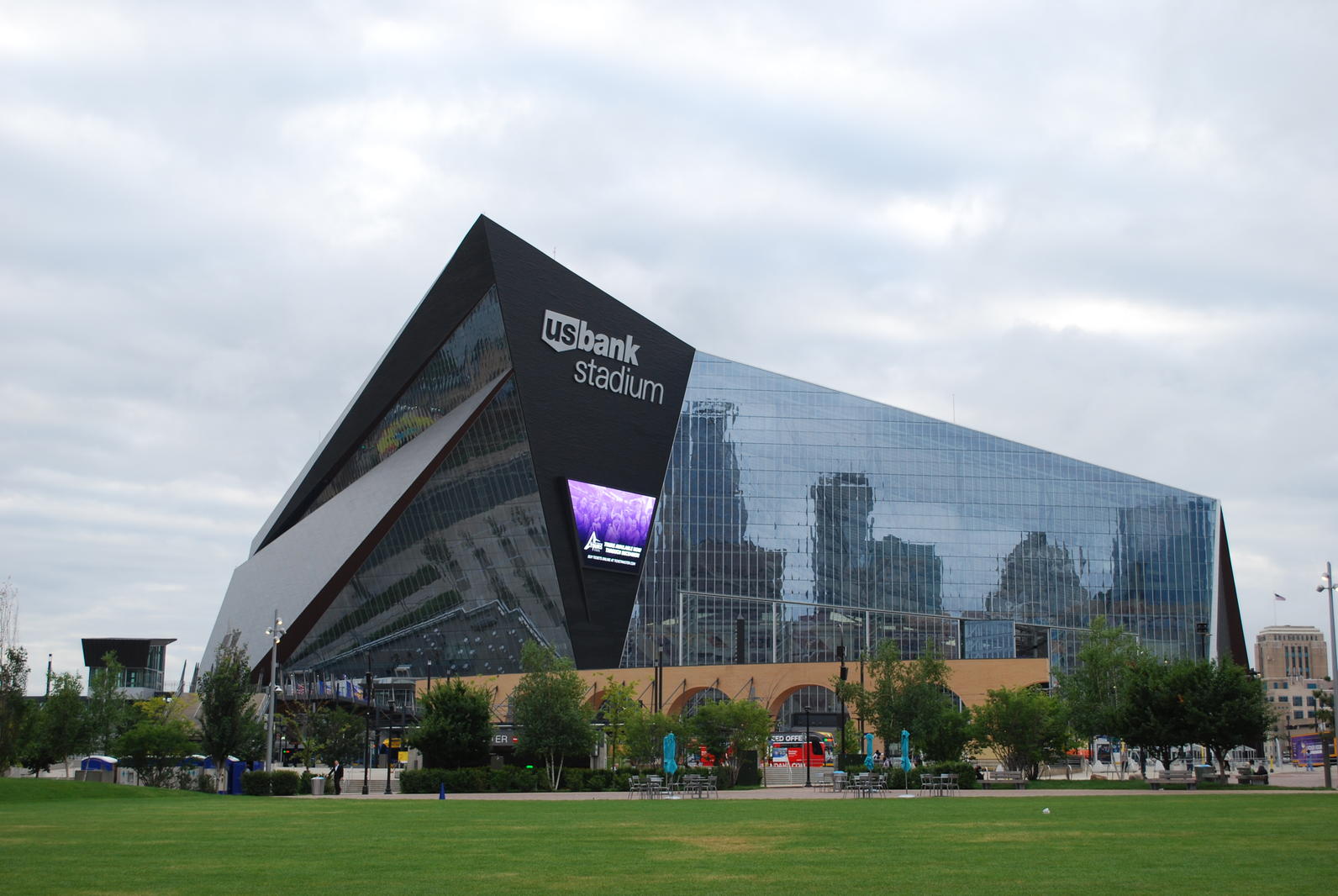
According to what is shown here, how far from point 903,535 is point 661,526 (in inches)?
652

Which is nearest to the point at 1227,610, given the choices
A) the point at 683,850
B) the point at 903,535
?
the point at 903,535

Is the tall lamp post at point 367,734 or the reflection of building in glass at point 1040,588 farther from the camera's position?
the reflection of building in glass at point 1040,588

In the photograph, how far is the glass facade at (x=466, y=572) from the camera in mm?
71062

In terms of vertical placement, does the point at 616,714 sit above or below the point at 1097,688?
below

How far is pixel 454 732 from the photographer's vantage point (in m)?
48.3

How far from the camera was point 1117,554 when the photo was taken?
277ft

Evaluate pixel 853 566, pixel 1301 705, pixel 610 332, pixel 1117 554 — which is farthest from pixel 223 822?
pixel 1301 705

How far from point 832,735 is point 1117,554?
29072 mm

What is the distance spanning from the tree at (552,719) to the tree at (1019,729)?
1591 centimetres

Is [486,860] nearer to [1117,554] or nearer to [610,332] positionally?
A: [610,332]

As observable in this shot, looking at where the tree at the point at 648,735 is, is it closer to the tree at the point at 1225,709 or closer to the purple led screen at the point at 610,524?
the tree at the point at 1225,709

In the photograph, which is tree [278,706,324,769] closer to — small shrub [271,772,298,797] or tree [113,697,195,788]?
tree [113,697,195,788]

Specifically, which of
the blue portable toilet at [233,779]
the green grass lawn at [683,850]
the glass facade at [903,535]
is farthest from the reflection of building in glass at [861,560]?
the green grass lawn at [683,850]

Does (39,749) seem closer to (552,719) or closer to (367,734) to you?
(367,734)
